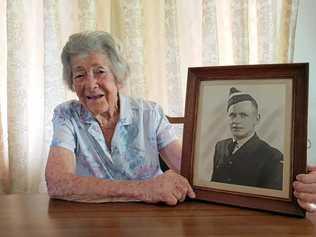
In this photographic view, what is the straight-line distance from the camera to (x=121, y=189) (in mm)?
983

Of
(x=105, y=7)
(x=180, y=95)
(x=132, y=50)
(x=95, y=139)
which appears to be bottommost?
(x=95, y=139)

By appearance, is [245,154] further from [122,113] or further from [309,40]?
[309,40]

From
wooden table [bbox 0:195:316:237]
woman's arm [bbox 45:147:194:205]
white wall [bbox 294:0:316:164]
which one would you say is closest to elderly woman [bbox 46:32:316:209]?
woman's arm [bbox 45:147:194:205]

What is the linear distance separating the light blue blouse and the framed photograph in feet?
1.18

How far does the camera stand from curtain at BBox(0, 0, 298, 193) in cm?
183

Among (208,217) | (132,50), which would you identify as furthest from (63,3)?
(208,217)

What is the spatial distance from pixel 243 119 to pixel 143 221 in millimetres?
293

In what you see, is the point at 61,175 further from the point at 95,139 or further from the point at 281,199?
the point at 281,199

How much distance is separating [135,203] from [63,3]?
1.23 metres

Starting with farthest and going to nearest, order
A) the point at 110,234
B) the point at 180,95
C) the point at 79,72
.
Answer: the point at 180,95
the point at 79,72
the point at 110,234

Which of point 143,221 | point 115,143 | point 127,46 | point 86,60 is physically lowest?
point 143,221

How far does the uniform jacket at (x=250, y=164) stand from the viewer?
0.86m

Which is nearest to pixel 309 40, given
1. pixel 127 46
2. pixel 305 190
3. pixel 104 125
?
pixel 127 46

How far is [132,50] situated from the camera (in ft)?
6.37
